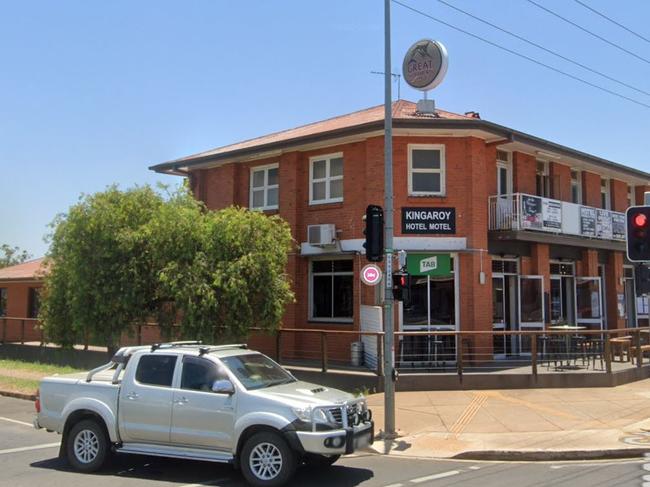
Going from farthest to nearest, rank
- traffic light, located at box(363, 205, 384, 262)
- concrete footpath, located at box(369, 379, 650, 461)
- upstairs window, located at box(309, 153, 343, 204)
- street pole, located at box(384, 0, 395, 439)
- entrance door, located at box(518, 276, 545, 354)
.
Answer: upstairs window, located at box(309, 153, 343, 204) → entrance door, located at box(518, 276, 545, 354) → traffic light, located at box(363, 205, 384, 262) → street pole, located at box(384, 0, 395, 439) → concrete footpath, located at box(369, 379, 650, 461)

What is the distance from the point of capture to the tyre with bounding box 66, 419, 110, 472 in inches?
335

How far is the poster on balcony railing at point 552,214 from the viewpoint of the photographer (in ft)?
62.8

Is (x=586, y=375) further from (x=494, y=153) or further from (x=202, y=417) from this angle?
(x=202, y=417)

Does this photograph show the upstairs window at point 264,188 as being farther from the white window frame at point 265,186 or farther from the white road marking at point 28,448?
the white road marking at point 28,448

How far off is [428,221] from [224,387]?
10.8 m

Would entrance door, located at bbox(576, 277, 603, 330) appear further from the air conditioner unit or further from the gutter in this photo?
the air conditioner unit

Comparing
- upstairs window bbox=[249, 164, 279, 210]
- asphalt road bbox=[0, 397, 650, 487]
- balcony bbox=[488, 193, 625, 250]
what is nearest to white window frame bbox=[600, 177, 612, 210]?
balcony bbox=[488, 193, 625, 250]

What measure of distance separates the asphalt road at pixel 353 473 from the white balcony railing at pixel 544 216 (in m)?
10.2

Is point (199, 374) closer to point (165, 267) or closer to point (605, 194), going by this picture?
point (165, 267)

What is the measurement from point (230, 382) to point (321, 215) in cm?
1196

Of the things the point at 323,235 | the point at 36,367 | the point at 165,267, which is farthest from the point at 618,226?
the point at 36,367

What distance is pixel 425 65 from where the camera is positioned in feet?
60.4

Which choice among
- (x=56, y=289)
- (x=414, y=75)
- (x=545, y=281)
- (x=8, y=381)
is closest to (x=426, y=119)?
(x=414, y=75)

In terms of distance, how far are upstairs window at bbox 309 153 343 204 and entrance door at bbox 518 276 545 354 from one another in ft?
20.2
